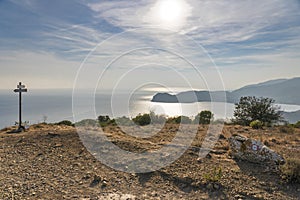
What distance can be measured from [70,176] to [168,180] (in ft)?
7.52

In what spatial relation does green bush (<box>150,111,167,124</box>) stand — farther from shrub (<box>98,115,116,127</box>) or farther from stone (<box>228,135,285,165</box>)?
stone (<box>228,135,285,165</box>)

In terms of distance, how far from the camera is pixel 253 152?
6.18m

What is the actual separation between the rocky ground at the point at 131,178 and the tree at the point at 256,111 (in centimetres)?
1010

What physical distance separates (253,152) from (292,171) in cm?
107

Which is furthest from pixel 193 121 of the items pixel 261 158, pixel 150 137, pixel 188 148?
pixel 261 158

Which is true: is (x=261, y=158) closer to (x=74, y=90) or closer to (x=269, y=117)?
(x=74, y=90)

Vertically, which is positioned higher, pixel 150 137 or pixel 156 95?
pixel 156 95

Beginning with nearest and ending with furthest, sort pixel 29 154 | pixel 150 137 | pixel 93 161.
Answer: pixel 93 161 < pixel 29 154 < pixel 150 137

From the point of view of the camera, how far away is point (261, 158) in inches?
239

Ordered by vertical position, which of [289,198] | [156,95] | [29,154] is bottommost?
[289,198]

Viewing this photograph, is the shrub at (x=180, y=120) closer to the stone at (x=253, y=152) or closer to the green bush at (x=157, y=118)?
the green bush at (x=157, y=118)

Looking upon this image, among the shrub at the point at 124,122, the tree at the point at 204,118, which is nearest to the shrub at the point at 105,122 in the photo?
the shrub at the point at 124,122

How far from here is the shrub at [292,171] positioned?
5176 millimetres

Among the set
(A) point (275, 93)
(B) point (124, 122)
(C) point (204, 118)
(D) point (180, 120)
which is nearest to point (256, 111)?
(C) point (204, 118)
